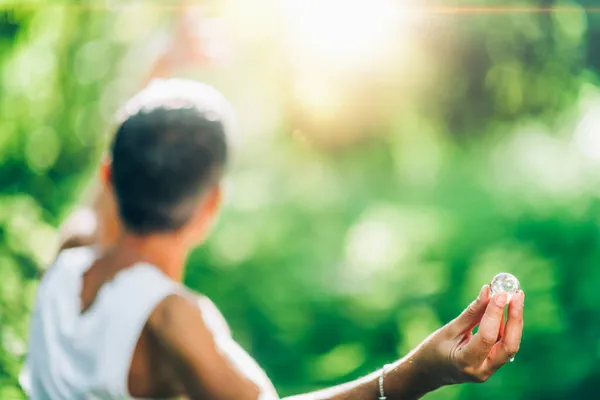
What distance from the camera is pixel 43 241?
8.43ft

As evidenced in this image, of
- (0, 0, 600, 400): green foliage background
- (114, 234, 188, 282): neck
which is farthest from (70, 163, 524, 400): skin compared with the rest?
(0, 0, 600, 400): green foliage background

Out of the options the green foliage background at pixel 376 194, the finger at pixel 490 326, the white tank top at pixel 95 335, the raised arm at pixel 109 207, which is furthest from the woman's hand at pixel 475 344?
the green foliage background at pixel 376 194

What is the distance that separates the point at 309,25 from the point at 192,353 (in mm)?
1535

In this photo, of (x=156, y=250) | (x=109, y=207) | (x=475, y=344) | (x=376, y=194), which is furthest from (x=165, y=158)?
(x=376, y=194)

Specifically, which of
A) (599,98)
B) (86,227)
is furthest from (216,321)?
(599,98)

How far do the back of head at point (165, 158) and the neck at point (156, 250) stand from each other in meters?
0.01

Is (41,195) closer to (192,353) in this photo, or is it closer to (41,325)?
(41,325)

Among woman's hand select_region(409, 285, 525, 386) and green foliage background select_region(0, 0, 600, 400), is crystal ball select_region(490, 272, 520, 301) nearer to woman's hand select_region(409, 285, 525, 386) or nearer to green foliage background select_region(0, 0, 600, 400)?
woman's hand select_region(409, 285, 525, 386)

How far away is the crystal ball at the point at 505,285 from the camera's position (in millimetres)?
892

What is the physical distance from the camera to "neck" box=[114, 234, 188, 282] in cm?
109

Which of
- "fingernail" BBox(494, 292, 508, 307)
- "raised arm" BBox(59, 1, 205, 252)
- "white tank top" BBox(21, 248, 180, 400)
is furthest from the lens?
"raised arm" BBox(59, 1, 205, 252)

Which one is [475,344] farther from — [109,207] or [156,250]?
[109,207]

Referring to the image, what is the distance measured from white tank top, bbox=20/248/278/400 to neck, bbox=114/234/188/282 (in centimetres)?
6

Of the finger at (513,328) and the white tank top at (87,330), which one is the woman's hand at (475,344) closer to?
the finger at (513,328)
